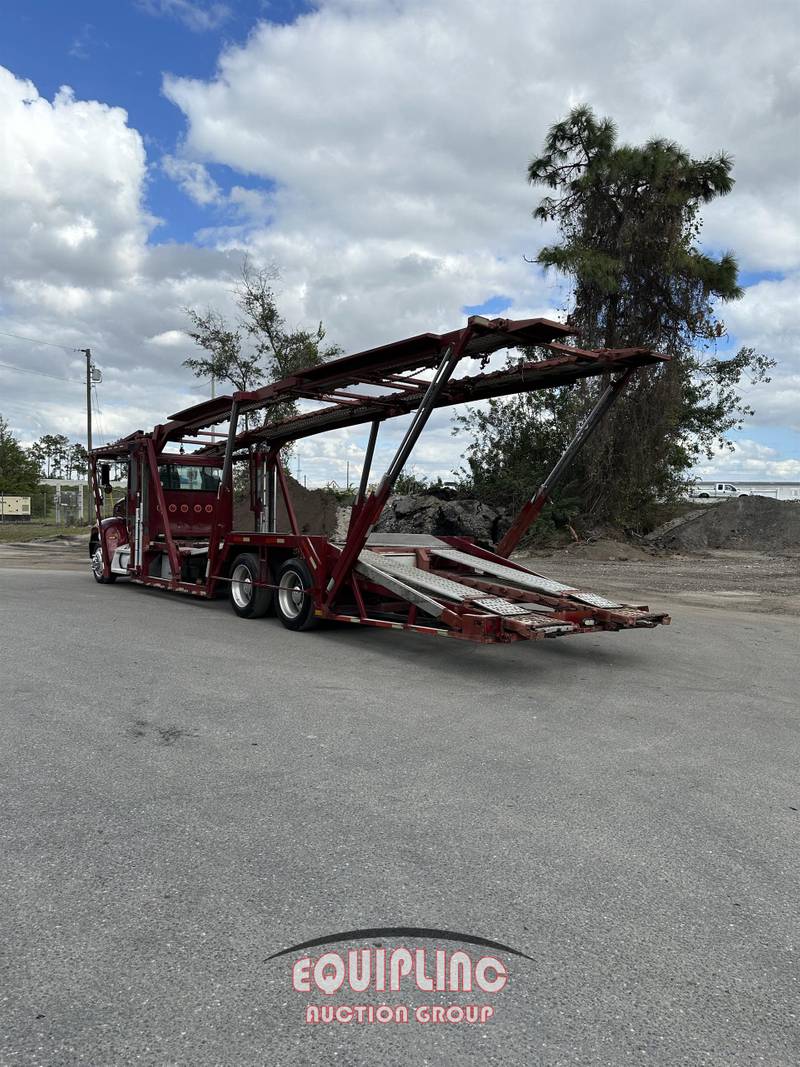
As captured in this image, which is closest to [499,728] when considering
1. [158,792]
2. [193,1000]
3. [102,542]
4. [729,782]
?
[729,782]

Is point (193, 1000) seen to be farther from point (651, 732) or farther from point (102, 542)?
point (102, 542)

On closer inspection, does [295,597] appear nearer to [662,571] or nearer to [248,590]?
[248,590]

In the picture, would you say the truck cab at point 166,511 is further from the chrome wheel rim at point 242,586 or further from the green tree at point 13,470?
the green tree at point 13,470

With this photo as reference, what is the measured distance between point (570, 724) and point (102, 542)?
11536 mm

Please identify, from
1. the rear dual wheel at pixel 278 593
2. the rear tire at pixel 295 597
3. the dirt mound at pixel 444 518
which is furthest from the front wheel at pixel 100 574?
the dirt mound at pixel 444 518

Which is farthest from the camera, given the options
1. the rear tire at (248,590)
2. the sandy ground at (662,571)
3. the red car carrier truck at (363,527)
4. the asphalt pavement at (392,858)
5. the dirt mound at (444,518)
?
the dirt mound at (444,518)

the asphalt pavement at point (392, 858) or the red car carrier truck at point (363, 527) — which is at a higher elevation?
the red car carrier truck at point (363, 527)

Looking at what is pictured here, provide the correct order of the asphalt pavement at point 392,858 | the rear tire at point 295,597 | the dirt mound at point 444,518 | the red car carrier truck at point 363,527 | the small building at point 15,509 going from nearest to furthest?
the asphalt pavement at point 392,858 < the red car carrier truck at point 363,527 < the rear tire at point 295,597 < the dirt mound at point 444,518 < the small building at point 15,509

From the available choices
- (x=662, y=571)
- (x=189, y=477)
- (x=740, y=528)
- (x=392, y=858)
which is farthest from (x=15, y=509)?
(x=392, y=858)

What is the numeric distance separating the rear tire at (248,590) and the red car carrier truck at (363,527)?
2 centimetres

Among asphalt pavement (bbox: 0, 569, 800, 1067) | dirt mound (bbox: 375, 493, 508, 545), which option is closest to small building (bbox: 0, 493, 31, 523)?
dirt mound (bbox: 375, 493, 508, 545)

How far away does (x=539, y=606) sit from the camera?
8.55 meters

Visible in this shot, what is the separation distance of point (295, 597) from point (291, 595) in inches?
3.7

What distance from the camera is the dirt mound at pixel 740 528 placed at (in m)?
25.4
